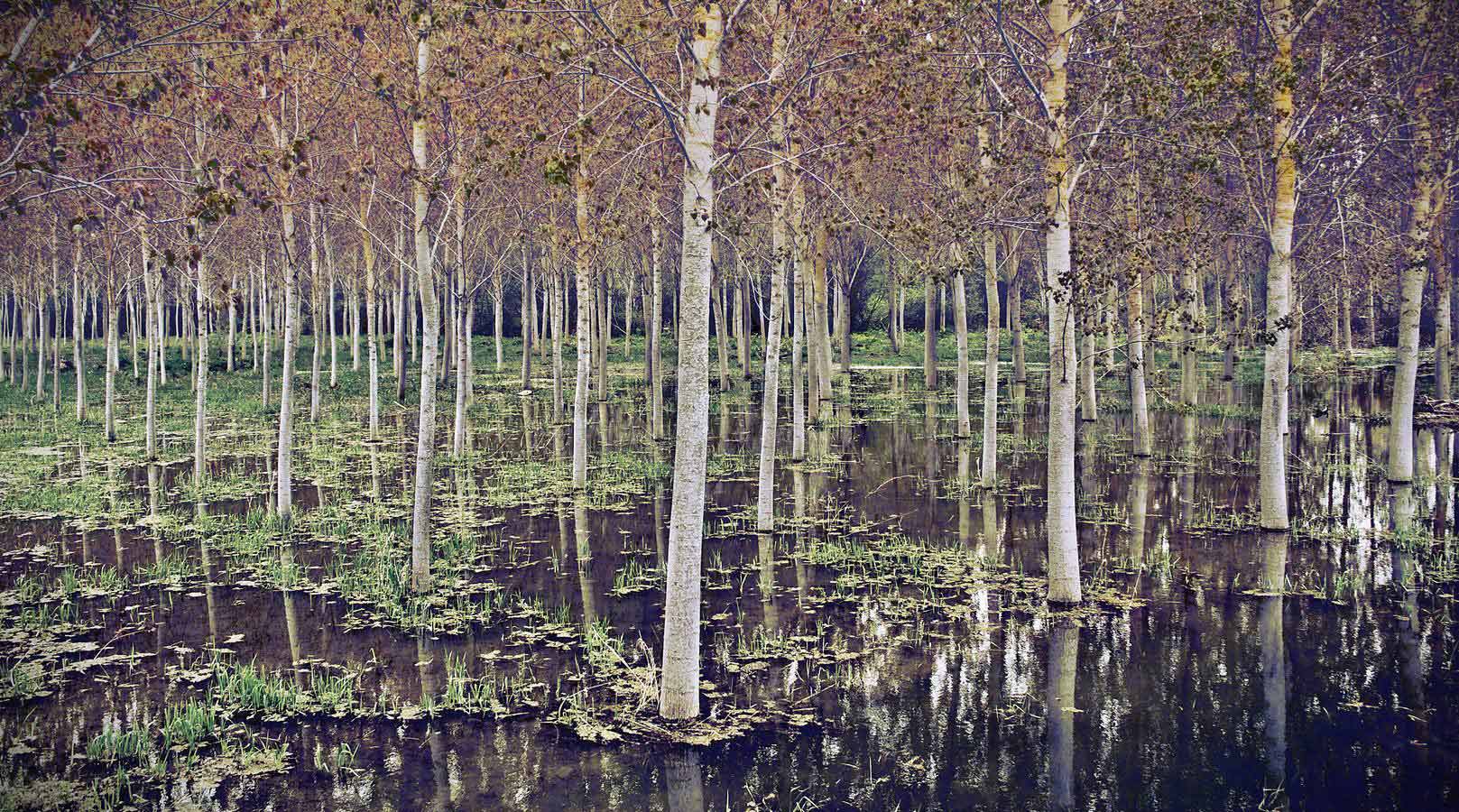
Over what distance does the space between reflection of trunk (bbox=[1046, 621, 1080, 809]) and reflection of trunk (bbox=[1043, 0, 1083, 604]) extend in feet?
4.01

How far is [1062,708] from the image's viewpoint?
10.1 metres

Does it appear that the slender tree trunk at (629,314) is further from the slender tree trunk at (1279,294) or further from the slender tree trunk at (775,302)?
the slender tree trunk at (1279,294)

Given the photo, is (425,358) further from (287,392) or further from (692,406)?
(692,406)

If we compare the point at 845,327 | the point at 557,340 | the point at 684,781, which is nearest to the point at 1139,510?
the point at 684,781

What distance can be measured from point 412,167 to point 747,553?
8636mm

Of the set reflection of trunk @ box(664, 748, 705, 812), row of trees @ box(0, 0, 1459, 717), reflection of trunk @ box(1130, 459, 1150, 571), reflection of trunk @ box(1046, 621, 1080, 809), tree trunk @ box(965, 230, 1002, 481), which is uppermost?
row of trees @ box(0, 0, 1459, 717)

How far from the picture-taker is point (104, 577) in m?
15.1

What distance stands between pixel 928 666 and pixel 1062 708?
69.8 inches

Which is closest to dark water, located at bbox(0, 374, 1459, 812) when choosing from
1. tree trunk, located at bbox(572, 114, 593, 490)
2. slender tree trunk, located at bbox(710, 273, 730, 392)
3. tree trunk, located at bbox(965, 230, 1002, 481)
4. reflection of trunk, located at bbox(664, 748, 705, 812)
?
reflection of trunk, located at bbox(664, 748, 705, 812)

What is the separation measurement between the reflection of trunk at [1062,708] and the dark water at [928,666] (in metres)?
0.04

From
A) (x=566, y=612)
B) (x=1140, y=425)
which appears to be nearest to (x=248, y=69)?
(x=566, y=612)

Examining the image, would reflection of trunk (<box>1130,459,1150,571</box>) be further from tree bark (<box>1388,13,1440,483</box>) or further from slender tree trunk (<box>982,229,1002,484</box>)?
tree bark (<box>1388,13,1440,483</box>)

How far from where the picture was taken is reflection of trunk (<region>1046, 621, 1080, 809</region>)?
846 cm

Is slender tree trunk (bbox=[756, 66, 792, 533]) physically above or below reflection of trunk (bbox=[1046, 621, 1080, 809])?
above
